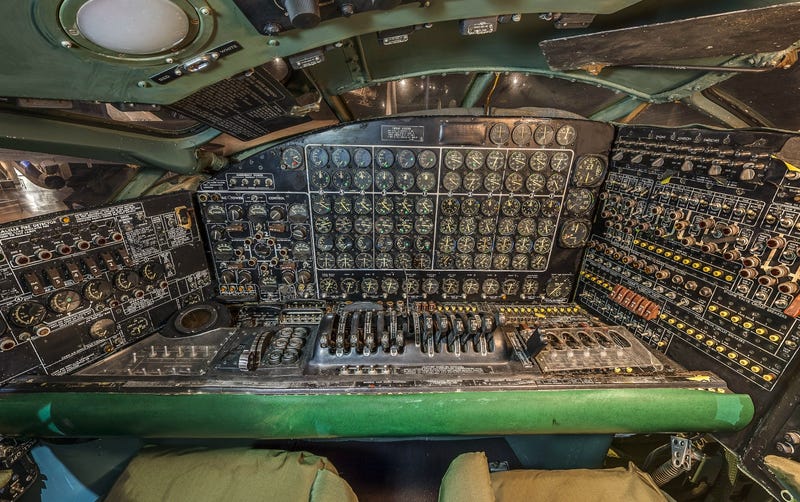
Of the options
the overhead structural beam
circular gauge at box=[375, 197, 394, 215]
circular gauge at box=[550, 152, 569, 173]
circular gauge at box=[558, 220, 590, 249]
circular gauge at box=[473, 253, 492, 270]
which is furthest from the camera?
circular gauge at box=[473, 253, 492, 270]

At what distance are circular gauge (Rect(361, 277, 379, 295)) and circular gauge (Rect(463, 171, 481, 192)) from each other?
4.47ft

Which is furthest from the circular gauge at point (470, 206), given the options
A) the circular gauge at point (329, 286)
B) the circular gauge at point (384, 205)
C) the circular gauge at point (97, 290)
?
the circular gauge at point (97, 290)

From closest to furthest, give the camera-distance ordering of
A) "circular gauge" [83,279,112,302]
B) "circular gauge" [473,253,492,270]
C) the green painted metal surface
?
the green painted metal surface, "circular gauge" [83,279,112,302], "circular gauge" [473,253,492,270]

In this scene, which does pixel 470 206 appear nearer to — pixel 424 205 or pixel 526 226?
pixel 424 205

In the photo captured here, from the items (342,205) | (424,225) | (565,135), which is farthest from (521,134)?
(342,205)

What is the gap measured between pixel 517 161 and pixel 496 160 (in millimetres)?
203

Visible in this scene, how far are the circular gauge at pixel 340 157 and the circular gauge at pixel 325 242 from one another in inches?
28.6

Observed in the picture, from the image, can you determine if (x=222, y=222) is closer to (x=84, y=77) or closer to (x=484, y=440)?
(x=84, y=77)

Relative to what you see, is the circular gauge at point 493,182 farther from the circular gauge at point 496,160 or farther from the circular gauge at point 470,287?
the circular gauge at point 470,287

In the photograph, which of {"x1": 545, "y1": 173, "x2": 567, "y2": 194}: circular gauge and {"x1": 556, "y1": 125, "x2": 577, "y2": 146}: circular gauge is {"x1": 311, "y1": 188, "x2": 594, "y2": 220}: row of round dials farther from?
{"x1": 556, "y1": 125, "x2": 577, "y2": 146}: circular gauge

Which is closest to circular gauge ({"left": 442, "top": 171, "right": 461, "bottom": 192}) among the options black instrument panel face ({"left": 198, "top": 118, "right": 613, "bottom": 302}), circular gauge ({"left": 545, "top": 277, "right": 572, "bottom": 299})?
black instrument panel face ({"left": 198, "top": 118, "right": 613, "bottom": 302})

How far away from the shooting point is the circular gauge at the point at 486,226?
302cm

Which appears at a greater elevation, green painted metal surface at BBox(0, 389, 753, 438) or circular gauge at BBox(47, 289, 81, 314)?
circular gauge at BBox(47, 289, 81, 314)

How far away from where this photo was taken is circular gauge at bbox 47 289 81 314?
1905 millimetres
